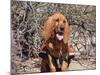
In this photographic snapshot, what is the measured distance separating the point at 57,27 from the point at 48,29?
0.32 feet

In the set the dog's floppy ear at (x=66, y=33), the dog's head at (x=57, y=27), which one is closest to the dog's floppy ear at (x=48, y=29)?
the dog's head at (x=57, y=27)

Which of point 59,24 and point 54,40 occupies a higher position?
point 59,24

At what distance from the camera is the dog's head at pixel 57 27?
194 centimetres

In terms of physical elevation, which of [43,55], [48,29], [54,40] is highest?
[48,29]

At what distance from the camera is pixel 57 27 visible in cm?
197

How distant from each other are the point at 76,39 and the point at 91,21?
263 millimetres

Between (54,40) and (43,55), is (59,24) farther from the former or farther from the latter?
(43,55)

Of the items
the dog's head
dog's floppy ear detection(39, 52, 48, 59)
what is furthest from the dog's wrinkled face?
Result: dog's floppy ear detection(39, 52, 48, 59)

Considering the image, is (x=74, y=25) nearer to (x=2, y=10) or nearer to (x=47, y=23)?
(x=47, y=23)

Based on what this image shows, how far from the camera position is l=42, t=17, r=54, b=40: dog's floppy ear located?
6.33ft

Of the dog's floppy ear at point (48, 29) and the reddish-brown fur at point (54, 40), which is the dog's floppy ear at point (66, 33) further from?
the dog's floppy ear at point (48, 29)

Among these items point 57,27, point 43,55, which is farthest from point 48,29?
point 43,55

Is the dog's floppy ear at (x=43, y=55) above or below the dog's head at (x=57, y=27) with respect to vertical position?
below

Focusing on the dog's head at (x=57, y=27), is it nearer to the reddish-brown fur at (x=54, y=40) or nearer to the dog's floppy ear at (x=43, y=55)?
the reddish-brown fur at (x=54, y=40)
